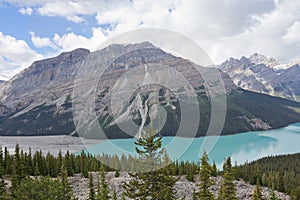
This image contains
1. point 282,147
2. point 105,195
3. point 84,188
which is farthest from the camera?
point 282,147

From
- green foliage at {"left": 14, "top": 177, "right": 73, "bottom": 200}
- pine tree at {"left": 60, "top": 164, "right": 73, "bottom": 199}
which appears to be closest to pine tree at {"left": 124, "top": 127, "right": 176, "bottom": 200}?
green foliage at {"left": 14, "top": 177, "right": 73, "bottom": 200}

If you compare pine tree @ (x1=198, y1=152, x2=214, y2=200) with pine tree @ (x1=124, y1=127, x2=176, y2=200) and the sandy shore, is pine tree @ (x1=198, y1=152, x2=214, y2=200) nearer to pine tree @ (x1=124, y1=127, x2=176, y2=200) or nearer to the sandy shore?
pine tree @ (x1=124, y1=127, x2=176, y2=200)

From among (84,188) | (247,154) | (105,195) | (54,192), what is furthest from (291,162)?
(54,192)

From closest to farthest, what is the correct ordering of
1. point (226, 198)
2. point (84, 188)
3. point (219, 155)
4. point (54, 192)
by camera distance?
point (54, 192) < point (226, 198) < point (84, 188) < point (219, 155)

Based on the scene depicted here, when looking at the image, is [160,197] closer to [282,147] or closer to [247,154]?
[247,154]

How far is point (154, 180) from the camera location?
1534cm

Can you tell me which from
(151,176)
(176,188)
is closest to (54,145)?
(176,188)

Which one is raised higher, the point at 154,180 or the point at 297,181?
the point at 154,180

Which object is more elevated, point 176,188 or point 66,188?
point 66,188

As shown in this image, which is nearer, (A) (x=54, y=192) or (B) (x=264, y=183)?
(A) (x=54, y=192)

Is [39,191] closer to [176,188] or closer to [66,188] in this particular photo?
[66,188]

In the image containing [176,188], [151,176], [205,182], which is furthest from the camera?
[176,188]

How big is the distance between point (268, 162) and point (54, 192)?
2575 inches

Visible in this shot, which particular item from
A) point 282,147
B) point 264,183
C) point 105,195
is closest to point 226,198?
point 105,195
